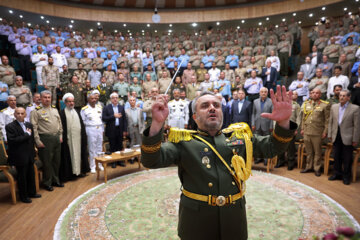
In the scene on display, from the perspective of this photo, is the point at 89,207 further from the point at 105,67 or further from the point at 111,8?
the point at 111,8

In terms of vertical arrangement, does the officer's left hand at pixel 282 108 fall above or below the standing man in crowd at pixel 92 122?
above

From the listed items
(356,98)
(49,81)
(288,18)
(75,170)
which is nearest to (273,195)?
(356,98)

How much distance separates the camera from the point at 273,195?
3537 mm

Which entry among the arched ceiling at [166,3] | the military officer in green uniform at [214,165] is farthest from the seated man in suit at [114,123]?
the arched ceiling at [166,3]

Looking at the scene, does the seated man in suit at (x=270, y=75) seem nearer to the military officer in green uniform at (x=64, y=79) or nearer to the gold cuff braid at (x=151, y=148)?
the military officer in green uniform at (x=64, y=79)

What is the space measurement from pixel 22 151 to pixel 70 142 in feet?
3.26

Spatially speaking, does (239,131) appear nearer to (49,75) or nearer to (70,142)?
(70,142)

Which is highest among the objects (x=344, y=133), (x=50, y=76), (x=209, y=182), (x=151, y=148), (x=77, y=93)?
(x=50, y=76)

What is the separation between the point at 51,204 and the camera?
10.9ft

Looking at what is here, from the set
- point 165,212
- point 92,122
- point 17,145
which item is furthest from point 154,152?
point 92,122

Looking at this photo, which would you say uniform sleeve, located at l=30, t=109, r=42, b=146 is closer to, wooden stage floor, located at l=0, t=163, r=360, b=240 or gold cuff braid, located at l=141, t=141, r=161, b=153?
wooden stage floor, located at l=0, t=163, r=360, b=240

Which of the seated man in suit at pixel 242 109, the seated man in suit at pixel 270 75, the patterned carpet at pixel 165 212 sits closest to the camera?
the patterned carpet at pixel 165 212

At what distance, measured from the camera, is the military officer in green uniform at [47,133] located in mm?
3781

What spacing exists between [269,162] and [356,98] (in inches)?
77.5
